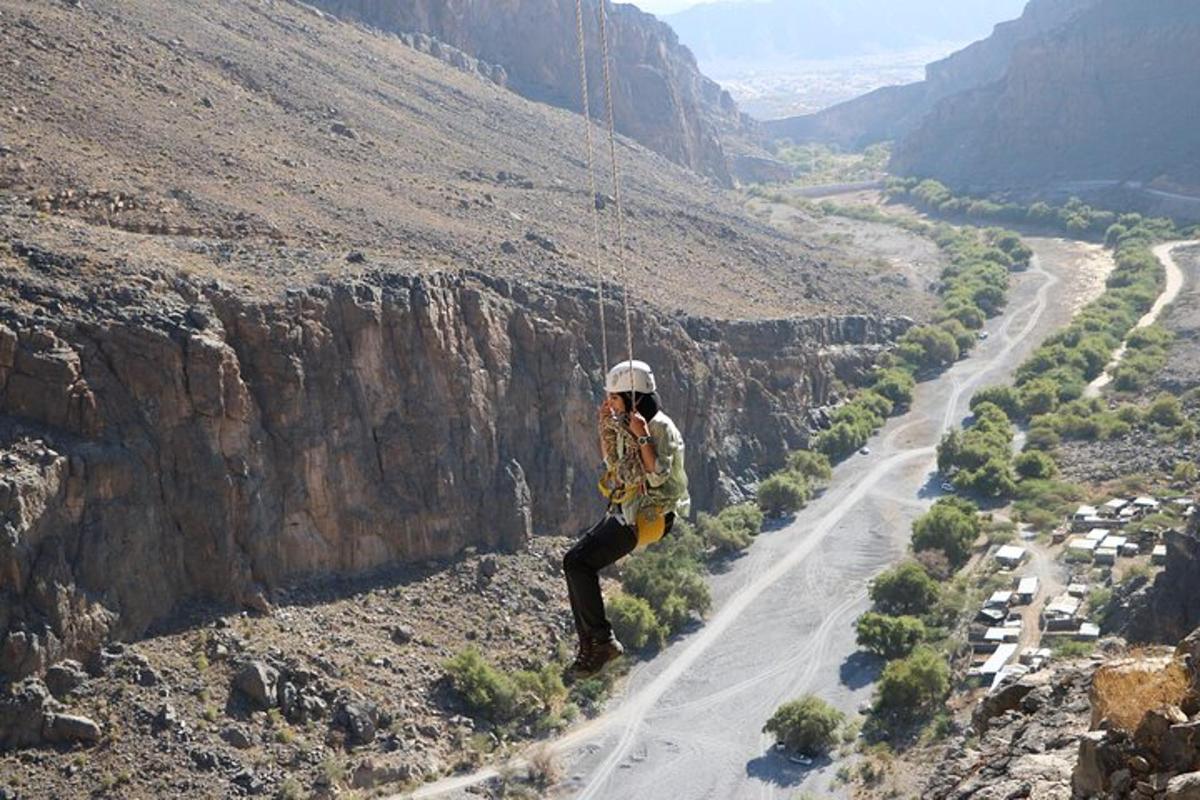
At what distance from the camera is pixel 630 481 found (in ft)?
45.4

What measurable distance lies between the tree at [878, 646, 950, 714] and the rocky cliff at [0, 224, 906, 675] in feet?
50.5

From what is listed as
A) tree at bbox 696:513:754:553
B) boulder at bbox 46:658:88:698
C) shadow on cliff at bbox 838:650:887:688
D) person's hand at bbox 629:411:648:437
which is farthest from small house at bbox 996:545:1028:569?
person's hand at bbox 629:411:648:437

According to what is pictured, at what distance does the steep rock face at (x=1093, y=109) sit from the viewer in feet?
472

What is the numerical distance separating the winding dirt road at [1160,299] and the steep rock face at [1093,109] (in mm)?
19849

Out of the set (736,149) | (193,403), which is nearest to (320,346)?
(193,403)

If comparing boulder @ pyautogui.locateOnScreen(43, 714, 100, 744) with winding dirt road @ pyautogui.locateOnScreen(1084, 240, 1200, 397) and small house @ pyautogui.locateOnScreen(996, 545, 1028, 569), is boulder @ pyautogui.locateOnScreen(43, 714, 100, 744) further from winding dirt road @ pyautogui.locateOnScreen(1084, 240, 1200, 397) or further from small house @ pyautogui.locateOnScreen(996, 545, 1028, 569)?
winding dirt road @ pyautogui.locateOnScreen(1084, 240, 1200, 397)

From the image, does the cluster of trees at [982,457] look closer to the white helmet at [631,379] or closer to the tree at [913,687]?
the tree at [913,687]

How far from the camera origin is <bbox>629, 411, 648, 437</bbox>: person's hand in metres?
13.6

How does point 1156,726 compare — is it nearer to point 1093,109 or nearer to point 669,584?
point 669,584

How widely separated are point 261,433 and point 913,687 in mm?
21389

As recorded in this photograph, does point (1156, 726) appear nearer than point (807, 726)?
Yes

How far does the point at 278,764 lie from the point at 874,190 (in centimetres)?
13841

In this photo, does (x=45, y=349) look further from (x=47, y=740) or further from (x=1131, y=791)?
(x=1131, y=791)

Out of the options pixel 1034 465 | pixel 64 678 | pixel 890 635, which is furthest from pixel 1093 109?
pixel 64 678
